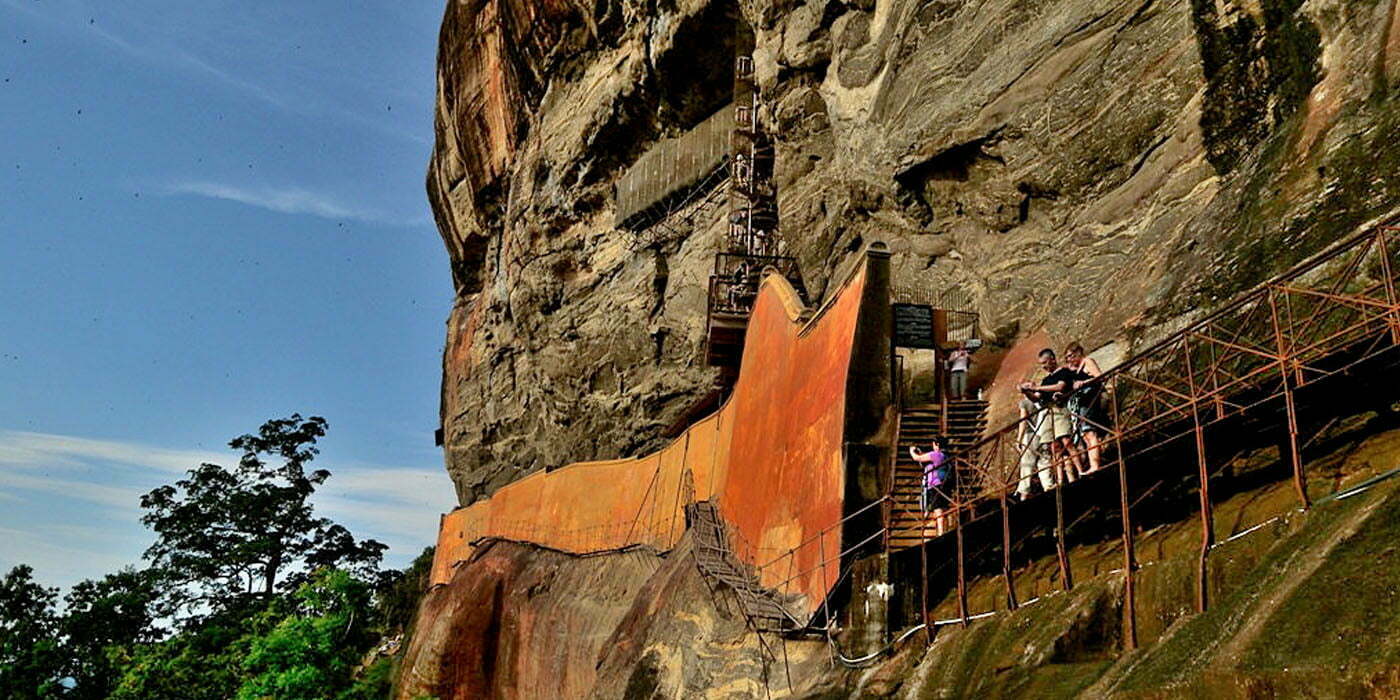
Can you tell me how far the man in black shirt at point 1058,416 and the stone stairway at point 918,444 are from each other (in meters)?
1.27

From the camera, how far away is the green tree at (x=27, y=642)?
2938cm

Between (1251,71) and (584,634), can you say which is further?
(584,634)

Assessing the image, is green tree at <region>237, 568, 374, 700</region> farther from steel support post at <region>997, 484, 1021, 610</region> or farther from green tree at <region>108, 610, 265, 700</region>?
steel support post at <region>997, 484, 1021, 610</region>

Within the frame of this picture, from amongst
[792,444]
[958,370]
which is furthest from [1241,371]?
[792,444]

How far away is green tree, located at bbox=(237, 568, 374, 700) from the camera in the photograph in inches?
806

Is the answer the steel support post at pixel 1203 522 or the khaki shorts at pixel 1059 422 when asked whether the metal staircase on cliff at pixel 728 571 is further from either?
the steel support post at pixel 1203 522

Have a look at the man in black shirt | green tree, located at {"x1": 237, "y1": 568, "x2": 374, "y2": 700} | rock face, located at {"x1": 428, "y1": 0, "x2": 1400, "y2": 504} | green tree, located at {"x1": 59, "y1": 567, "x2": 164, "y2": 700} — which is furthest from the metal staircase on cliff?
green tree, located at {"x1": 59, "y1": 567, "x2": 164, "y2": 700}

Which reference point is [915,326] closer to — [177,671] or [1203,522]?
[1203,522]

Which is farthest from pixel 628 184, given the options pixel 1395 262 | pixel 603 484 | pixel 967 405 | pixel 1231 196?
pixel 1395 262

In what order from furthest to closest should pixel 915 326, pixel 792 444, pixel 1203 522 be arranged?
pixel 915 326
pixel 792 444
pixel 1203 522

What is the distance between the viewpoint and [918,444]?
1071 cm

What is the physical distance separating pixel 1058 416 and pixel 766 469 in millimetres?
5286

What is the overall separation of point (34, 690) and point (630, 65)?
73.5 feet

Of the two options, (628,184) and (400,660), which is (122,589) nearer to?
(400,660)
